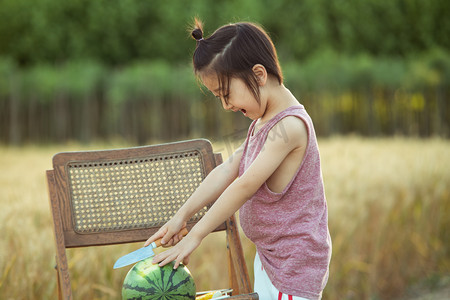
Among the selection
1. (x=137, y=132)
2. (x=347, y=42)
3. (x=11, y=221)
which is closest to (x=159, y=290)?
(x=11, y=221)

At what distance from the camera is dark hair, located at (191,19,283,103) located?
179 centimetres

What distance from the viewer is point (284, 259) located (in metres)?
1.87

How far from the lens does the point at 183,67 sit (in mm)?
16125

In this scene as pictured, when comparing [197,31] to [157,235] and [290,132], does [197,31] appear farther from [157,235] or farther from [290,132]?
[157,235]

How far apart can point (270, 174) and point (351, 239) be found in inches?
101

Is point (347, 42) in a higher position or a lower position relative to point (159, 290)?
higher

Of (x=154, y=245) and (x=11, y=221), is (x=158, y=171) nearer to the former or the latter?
(x=154, y=245)

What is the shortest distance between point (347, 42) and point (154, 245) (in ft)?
53.9

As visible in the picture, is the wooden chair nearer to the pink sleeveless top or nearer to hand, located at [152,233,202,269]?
the pink sleeveless top

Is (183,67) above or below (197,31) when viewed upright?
above

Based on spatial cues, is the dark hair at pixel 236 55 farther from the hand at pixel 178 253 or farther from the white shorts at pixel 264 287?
the white shorts at pixel 264 287

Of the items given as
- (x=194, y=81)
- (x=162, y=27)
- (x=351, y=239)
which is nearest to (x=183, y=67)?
(x=162, y=27)

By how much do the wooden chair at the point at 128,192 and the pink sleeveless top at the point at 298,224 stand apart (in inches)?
10.3

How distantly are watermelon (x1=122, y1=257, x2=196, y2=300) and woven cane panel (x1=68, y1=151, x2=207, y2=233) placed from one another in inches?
17.1
